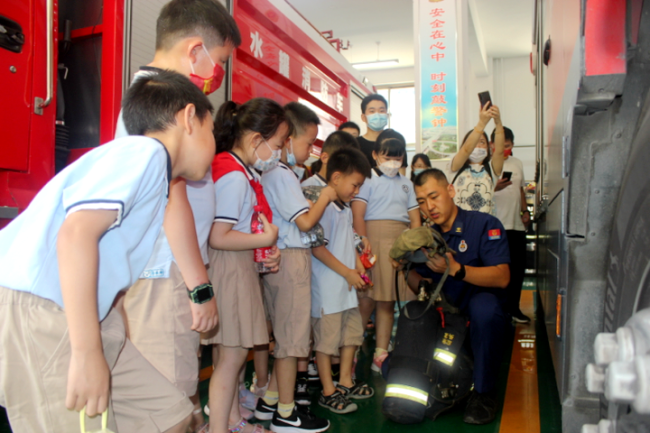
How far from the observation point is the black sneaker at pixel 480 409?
7.32 ft

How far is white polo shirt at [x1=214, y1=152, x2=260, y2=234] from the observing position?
1.96 metres

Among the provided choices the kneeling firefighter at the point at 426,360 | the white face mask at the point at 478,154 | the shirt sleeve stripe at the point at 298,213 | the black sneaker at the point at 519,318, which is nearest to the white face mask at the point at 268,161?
the shirt sleeve stripe at the point at 298,213

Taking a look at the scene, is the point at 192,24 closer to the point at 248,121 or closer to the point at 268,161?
the point at 248,121

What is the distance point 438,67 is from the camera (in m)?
6.11

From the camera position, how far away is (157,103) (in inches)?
50.1

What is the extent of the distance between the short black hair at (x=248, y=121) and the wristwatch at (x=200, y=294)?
2.86 ft

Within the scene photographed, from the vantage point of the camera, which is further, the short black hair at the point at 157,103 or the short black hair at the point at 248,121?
the short black hair at the point at 248,121

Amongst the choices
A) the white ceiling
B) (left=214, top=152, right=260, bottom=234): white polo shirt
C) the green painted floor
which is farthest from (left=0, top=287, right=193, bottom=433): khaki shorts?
the white ceiling

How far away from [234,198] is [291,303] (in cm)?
60

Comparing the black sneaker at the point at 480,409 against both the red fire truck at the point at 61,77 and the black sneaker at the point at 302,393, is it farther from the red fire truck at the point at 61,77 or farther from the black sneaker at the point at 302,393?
the red fire truck at the point at 61,77

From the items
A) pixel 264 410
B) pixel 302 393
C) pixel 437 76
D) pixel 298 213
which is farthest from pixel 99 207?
pixel 437 76

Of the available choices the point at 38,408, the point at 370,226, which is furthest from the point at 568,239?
the point at 370,226

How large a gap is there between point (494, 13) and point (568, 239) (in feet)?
33.9

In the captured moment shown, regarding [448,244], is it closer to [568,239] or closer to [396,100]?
[568,239]
